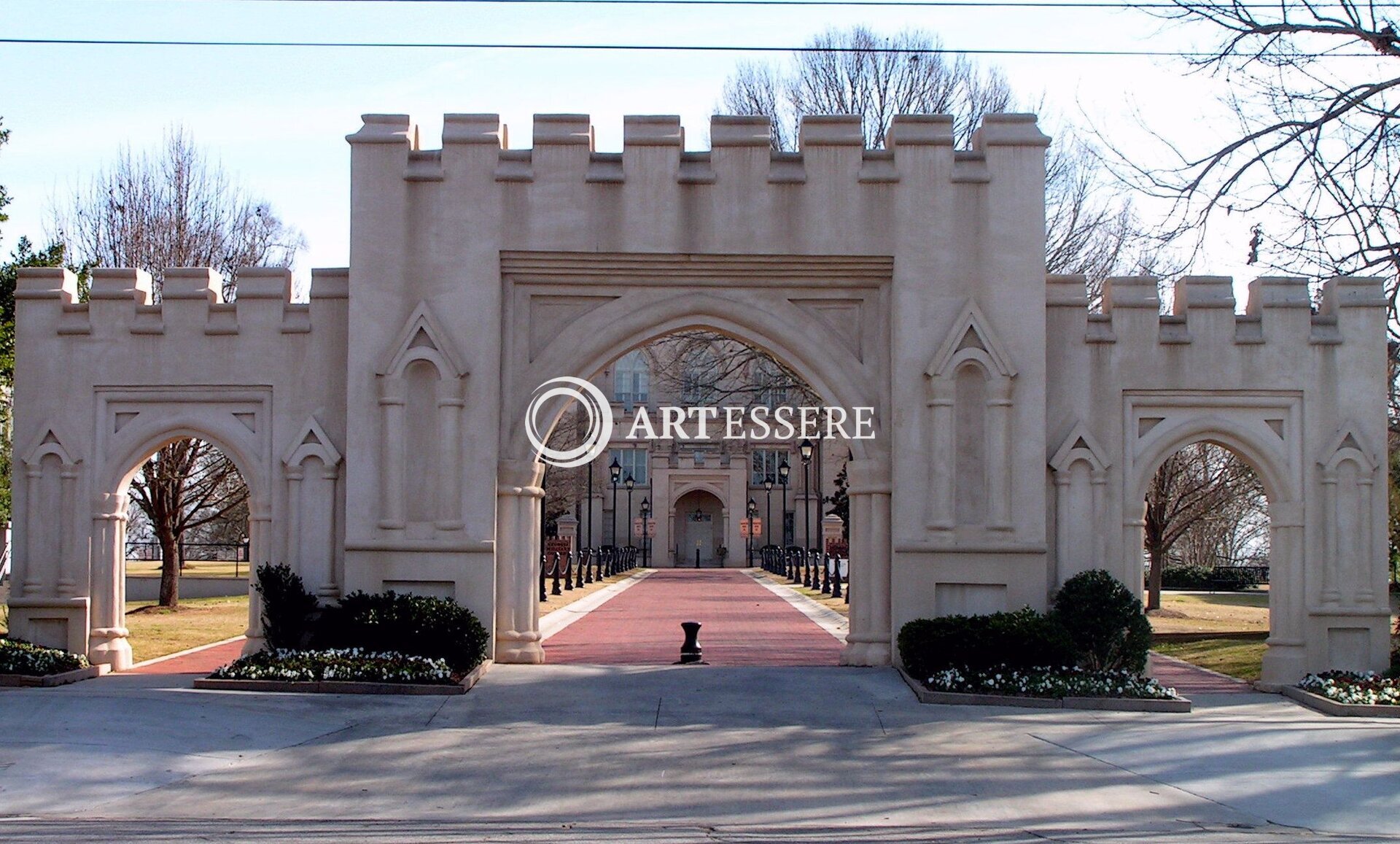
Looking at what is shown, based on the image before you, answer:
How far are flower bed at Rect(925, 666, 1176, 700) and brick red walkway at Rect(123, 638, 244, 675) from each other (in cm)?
894

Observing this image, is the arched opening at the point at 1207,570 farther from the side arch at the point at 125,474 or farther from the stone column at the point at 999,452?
the side arch at the point at 125,474

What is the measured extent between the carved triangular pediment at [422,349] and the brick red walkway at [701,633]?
166 inches

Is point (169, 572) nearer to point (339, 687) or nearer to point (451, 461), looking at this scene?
point (451, 461)

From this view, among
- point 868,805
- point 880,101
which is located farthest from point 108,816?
point 880,101

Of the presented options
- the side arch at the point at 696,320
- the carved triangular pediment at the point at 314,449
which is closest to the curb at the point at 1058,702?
the side arch at the point at 696,320

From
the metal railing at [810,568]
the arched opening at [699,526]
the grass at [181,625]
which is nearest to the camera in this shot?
the grass at [181,625]

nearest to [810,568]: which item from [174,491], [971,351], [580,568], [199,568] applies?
Result: [580,568]

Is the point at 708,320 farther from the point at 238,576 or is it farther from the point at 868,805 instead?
the point at 238,576

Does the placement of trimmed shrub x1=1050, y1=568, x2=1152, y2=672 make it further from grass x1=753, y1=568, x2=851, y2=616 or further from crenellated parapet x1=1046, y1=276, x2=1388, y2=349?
grass x1=753, y1=568, x2=851, y2=616

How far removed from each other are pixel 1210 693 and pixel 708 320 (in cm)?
742

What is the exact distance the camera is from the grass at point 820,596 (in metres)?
30.2

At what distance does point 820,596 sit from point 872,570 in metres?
19.2

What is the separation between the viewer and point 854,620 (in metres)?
16.8

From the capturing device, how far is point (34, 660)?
15445 millimetres
